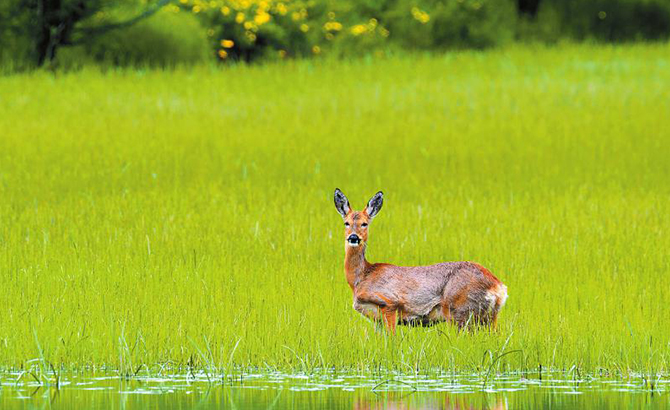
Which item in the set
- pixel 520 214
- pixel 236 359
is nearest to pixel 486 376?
pixel 236 359

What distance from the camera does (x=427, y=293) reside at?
765 cm

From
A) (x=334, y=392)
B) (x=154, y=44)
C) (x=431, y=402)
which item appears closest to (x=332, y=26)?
(x=154, y=44)

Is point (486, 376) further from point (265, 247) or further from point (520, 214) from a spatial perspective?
point (520, 214)

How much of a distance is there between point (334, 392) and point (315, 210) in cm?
717

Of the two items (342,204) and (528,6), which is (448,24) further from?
(342,204)

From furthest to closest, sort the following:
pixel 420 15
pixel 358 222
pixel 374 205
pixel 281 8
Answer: pixel 420 15 → pixel 281 8 → pixel 374 205 → pixel 358 222

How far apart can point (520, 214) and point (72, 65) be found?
16699 mm

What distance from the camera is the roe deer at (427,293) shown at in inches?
298

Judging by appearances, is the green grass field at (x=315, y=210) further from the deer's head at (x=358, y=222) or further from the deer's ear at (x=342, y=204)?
the deer's ear at (x=342, y=204)

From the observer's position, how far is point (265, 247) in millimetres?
11352

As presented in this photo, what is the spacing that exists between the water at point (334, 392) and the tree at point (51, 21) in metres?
21.0

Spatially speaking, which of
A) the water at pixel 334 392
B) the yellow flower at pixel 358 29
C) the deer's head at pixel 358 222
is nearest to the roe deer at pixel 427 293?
the deer's head at pixel 358 222

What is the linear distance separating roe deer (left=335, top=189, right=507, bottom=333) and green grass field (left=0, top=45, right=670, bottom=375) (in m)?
0.14

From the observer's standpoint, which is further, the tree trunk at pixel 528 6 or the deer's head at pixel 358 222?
the tree trunk at pixel 528 6
